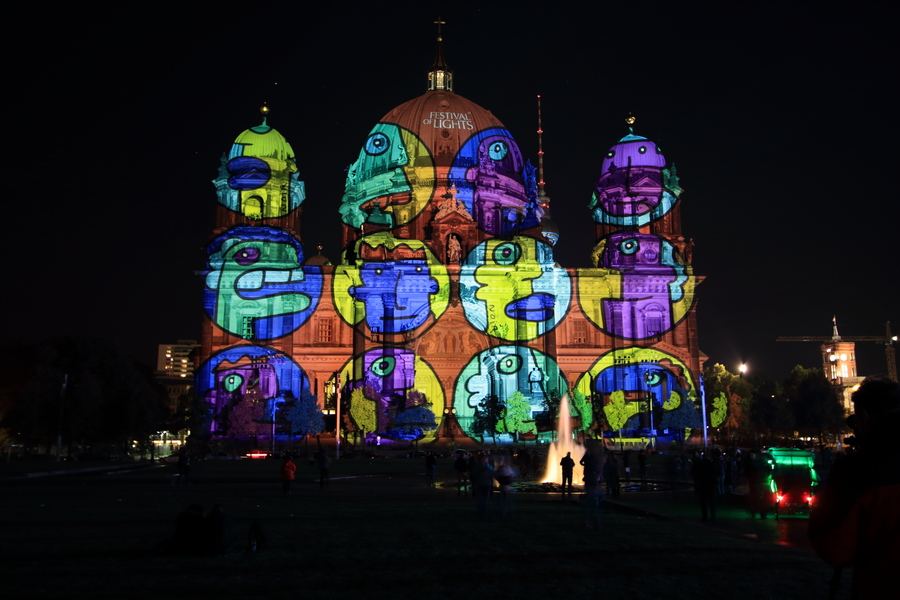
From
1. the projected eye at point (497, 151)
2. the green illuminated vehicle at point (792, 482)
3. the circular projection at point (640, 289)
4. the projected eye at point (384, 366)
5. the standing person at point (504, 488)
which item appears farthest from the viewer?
the projected eye at point (497, 151)

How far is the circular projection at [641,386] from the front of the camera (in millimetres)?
68375

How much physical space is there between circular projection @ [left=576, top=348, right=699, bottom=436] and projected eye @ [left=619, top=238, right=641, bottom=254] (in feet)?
33.9

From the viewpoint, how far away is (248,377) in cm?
7788

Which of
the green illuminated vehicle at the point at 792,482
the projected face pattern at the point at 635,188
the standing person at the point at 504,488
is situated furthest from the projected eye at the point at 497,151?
the standing person at the point at 504,488

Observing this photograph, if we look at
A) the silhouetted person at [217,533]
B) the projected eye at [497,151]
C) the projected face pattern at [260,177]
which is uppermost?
the projected eye at [497,151]

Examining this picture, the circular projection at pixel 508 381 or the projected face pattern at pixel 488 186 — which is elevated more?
the projected face pattern at pixel 488 186

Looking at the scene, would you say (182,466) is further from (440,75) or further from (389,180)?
(440,75)

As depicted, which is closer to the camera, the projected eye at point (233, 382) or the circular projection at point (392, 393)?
the circular projection at point (392, 393)

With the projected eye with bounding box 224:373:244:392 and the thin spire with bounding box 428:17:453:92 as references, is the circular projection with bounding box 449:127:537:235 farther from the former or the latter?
the projected eye with bounding box 224:373:244:392

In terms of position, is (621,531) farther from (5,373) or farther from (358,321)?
(5,373)

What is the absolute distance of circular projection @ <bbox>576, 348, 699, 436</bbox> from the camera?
6838 centimetres

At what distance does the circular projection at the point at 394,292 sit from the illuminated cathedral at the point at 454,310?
0.52 ft

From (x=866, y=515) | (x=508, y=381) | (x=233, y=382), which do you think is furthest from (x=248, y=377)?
(x=866, y=515)

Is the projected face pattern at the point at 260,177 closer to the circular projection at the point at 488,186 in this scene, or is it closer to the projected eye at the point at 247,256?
the projected eye at the point at 247,256
